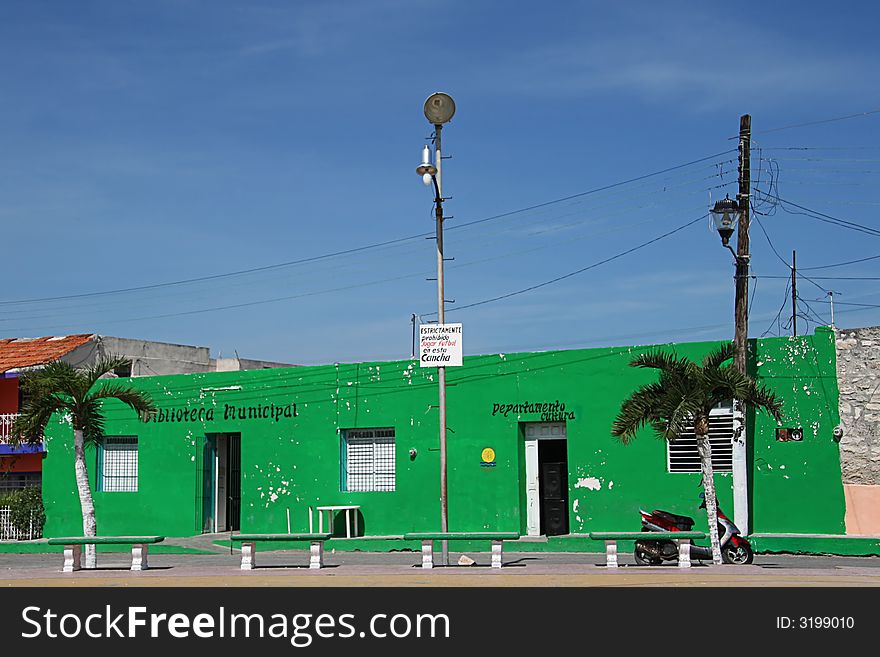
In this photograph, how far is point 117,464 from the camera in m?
29.2

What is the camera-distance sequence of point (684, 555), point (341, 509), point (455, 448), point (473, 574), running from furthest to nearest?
point (341, 509)
point (455, 448)
point (684, 555)
point (473, 574)

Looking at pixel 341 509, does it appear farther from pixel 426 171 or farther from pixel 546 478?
pixel 426 171

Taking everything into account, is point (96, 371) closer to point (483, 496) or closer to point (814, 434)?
point (483, 496)

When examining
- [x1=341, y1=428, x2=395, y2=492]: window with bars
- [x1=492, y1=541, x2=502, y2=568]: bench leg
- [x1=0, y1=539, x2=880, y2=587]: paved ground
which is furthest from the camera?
[x1=341, y1=428, x2=395, y2=492]: window with bars

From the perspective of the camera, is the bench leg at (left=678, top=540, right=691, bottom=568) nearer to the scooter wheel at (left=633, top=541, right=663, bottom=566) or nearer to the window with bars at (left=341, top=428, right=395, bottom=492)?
the scooter wheel at (left=633, top=541, right=663, bottom=566)

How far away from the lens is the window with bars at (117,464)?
2900cm

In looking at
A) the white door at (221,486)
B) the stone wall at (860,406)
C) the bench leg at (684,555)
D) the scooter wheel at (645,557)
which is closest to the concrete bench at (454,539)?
the scooter wheel at (645,557)

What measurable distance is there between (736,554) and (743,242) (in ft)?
23.6

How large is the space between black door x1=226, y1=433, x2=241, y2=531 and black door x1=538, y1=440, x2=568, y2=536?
27.6 feet

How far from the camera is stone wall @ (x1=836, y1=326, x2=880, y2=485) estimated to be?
2220 cm

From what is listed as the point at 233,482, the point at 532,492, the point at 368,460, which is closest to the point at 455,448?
the point at 532,492

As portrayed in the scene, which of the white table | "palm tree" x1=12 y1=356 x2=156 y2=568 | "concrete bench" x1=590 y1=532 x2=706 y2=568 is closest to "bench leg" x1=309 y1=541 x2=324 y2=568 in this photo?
Answer: "concrete bench" x1=590 y1=532 x2=706 y2=568
